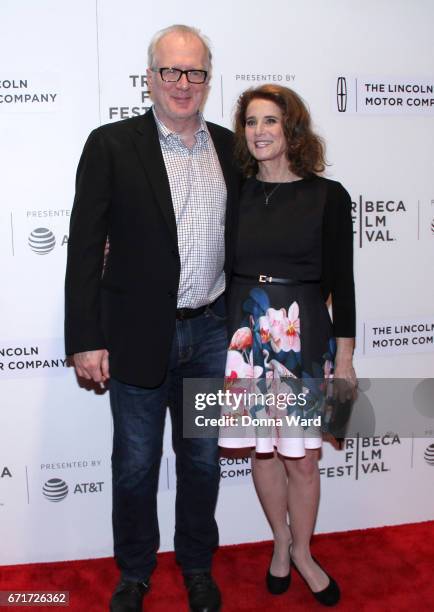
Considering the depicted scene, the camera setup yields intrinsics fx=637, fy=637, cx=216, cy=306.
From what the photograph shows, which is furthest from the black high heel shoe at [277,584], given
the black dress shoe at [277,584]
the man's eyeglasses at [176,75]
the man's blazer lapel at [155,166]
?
the man's eyeglasses at [176,75]

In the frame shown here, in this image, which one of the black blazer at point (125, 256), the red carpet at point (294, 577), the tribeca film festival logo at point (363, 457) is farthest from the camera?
the tribeca film festival logo at point (363, 457)

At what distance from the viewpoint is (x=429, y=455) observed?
2961 mm

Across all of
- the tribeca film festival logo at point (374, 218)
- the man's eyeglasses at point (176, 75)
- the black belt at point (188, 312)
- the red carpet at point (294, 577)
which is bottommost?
the red carpet at point (294, 577)

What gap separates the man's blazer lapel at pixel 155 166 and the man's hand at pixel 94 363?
1.41ft

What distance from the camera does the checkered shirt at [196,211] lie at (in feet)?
6.66

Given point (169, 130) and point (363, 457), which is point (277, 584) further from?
point (169, 130)

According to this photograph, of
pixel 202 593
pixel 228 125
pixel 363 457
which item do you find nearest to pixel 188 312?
pixel 228 125

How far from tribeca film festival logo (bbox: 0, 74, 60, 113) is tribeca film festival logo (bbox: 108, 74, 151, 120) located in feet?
0.72

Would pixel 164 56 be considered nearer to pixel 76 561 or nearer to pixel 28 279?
pixel 28 279

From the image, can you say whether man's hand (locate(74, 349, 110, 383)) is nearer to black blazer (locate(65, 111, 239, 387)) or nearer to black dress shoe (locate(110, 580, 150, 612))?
black blazer (locate(65, 111, 239, 387))

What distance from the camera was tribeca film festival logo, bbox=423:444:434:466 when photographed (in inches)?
116

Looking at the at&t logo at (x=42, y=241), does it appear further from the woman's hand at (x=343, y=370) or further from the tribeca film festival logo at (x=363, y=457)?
the tribeca film festival logo at (x=363, y=457)

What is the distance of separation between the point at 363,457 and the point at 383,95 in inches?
62.6

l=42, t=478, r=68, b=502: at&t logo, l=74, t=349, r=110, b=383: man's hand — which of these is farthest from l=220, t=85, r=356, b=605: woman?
l=42, t=478, r=68, b=502: at&t logo
